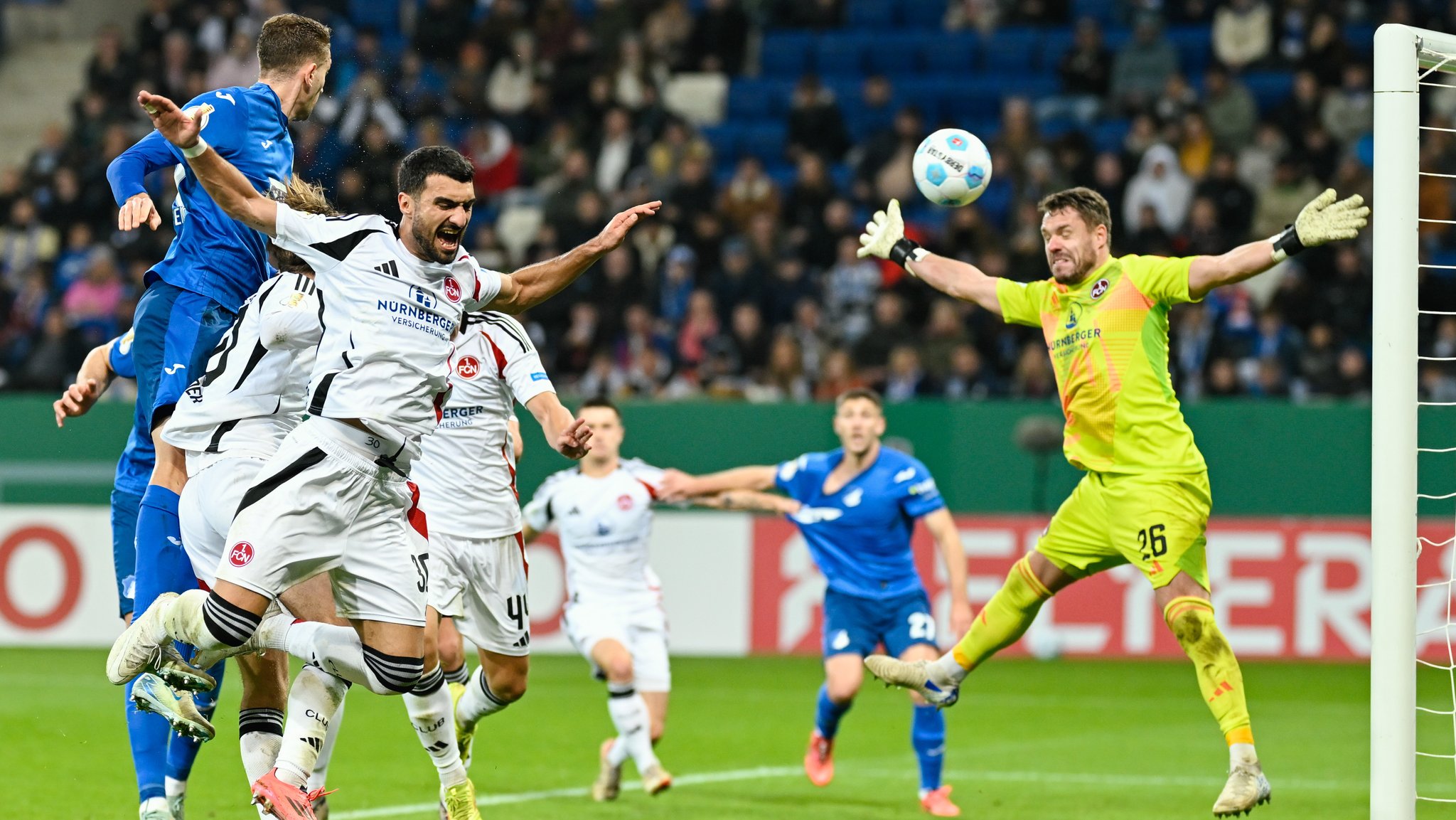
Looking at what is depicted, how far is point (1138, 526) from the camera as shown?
784 cm

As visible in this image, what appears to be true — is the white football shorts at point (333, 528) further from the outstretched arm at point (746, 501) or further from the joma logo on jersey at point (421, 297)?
the outstretched arm at point (746, 501)

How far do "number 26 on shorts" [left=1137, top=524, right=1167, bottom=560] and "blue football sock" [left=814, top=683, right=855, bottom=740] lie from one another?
2.73 meters

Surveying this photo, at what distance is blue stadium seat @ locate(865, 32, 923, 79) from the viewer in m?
21.1

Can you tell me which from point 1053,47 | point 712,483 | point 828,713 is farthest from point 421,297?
point 1053,47

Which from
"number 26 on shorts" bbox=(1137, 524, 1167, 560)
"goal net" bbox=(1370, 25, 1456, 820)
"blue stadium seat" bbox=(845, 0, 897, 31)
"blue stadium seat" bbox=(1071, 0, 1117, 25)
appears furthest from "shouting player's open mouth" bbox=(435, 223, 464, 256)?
"blue stadium seat" bbox=(845, 0, 897, 31)

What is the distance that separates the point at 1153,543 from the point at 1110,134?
12.2 meters

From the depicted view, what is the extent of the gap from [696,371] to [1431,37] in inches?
426

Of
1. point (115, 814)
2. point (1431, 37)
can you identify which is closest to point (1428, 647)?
point (1431, 37)

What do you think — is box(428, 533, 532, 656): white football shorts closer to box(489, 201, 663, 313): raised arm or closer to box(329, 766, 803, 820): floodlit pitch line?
box(329, 766, 803, 820): floodlit pitch line

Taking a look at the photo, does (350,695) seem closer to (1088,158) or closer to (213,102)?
(213,102)

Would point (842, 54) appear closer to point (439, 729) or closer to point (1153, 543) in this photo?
point (1153, 543)

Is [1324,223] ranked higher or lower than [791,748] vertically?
higher

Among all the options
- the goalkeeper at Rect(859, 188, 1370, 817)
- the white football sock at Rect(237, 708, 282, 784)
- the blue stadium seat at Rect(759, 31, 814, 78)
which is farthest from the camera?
the blue stadium seat at Rect(759, 31, 814, 78)

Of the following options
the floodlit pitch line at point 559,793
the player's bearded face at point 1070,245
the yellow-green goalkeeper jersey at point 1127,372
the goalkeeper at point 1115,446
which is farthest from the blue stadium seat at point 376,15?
the yellow-green goalkeeper jersey at point 1127,372
